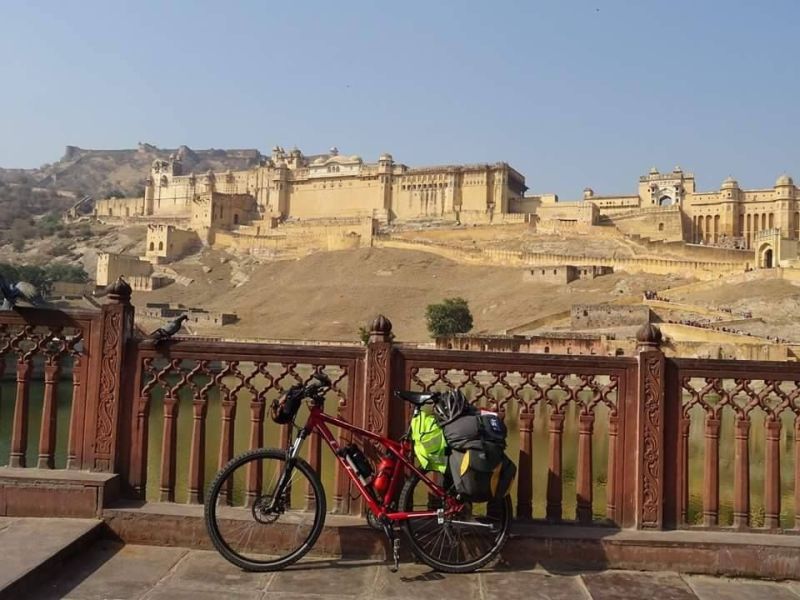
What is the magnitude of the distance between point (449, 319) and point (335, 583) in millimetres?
38023

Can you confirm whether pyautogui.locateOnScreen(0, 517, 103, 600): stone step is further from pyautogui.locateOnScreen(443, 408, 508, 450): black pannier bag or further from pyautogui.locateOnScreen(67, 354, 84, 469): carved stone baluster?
pyautogui.locateOnScreen(443, 408, 508, 450): black pannier bag

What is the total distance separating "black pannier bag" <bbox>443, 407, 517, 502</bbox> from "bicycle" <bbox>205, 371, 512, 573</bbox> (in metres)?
0.18

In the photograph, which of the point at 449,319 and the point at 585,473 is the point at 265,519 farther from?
the point at 449,319

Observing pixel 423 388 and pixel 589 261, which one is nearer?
pixel 423 388

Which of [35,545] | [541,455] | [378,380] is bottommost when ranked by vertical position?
[541,455]

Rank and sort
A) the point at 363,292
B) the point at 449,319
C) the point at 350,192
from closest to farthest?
the point at 449,319, the point at 363,292, the point at 350,192

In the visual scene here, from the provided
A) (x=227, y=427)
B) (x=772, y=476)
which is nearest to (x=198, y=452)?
(x=227, y=427)

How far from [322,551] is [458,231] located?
209ft

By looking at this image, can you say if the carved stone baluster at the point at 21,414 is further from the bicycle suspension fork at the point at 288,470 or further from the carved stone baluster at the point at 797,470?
the carved stone baluster at the point at 797,470

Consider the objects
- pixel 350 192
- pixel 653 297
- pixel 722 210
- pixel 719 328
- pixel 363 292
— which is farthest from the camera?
pixel 350 192

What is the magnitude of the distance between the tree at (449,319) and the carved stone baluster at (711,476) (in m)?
36.3

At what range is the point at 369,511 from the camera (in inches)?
172

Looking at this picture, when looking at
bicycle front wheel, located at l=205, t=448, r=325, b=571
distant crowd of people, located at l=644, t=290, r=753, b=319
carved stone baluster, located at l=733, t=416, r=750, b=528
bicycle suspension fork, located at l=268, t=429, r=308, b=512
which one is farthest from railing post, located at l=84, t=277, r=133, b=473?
distant crowd of people, located at l=644, t=290, r=753, b=319

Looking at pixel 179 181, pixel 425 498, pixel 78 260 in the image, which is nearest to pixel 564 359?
pixel 425 498
